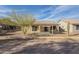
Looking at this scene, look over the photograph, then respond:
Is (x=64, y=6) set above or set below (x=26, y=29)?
above

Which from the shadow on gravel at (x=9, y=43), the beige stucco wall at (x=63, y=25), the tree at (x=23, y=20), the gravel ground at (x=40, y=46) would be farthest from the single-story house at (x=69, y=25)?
the shadow on gravel at (x=9, y=43)

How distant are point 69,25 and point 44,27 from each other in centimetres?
41

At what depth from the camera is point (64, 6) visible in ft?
16.2

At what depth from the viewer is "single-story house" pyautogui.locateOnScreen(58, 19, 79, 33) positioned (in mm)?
4949

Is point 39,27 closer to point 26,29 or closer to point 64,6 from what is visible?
point 26,29

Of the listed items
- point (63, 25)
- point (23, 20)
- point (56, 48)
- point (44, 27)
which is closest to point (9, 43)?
point (23, 20)

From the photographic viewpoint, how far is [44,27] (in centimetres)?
494

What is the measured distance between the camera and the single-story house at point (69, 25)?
495 cm

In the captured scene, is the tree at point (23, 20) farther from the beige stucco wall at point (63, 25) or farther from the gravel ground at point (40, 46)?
the beige stucco wall at point (63, 25)

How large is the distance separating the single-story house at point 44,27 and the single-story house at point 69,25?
9cm

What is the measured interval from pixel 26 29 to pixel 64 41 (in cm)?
65

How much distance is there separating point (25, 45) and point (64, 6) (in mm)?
901

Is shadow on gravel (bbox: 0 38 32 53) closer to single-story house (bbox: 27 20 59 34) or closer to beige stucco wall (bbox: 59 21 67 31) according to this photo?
single-story house (bbox: 27 20 59 34)
